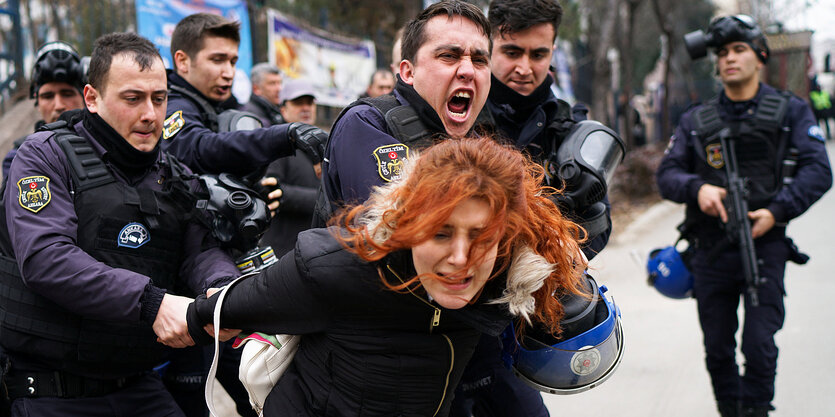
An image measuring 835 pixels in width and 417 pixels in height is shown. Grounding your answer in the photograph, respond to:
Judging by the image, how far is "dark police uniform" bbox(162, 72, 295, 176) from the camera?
10.4ft

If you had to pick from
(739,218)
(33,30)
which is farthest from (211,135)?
(33,30)

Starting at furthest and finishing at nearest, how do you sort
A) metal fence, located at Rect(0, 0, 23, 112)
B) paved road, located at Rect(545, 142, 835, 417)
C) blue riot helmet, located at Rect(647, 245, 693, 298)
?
metal fence, located at Rect(0, 0, 23, 112)
paved road, located at Rect(545, 142, 835, 417)
blue riot helmet, located at Rect(647, 245, 693, 298)

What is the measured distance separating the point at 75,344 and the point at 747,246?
11.0ft

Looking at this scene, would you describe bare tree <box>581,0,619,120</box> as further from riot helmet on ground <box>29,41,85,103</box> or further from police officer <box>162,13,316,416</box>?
riot helmet on ground <box>29,41,85,103</box>

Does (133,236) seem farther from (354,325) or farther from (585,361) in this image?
(585,361)

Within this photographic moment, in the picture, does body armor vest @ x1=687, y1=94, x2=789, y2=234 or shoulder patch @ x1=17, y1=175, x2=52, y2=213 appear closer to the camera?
shoulder patch @ x1=17, y1=175, x2=52, y2=213

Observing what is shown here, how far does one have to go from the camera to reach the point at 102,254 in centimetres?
261

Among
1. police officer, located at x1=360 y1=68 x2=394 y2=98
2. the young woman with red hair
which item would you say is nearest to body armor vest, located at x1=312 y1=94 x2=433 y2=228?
the young woman with red hair

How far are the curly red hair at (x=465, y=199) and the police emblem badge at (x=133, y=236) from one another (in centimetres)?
94

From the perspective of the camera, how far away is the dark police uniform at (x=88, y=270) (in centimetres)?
242

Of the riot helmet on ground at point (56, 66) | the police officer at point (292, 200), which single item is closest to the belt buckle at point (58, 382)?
the riot helmet on ground at point (56, 66)

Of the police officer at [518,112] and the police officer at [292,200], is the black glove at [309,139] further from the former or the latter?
the police officer at [292,200]

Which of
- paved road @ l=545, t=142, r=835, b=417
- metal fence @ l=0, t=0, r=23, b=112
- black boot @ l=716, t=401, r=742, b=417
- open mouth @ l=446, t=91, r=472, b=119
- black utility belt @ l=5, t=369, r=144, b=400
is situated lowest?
paved road @ l=545, t=142, r=835, b=417

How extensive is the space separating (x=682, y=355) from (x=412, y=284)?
15.1ft
